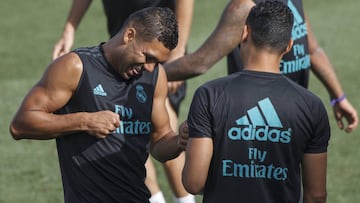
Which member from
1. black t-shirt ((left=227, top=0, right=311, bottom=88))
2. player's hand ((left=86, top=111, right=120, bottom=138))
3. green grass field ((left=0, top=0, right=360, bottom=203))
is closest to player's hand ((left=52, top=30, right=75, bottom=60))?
black t-shirt ((left=227, top=0, right=311, bottom=88))

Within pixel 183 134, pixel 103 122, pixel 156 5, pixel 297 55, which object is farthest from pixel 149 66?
pixel 156 5

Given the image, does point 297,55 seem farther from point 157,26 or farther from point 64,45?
point 64,45

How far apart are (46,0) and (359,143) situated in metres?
8.72

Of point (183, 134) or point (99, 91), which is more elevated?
point (99, 91)

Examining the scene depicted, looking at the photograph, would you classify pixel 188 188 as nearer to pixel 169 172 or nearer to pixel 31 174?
pixel 169 172

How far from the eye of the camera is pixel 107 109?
529 cm

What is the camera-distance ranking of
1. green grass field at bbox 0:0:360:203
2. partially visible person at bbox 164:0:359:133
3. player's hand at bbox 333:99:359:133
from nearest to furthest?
1. partially visible person at bbox 164:0:359:133
2. player's hand at bbox 333:99:359:133
3. green grass field at bbox 0:0:360:203

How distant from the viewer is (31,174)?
28.5 feet

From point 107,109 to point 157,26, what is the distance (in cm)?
57

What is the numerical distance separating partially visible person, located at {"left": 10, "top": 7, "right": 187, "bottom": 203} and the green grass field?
2679 mm

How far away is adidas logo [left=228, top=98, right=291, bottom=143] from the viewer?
448 cm

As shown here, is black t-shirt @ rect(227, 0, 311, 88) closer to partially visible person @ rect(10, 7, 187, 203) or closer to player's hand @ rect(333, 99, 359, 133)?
player's hand @ rect(333, 99, 359, 133)

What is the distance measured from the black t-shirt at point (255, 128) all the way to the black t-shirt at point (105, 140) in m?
0.88

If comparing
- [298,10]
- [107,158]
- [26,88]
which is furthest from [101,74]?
[26,88]
